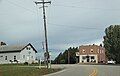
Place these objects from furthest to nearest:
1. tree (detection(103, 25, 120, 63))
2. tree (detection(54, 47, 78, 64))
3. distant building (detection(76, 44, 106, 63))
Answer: distant building (detection(76, 44, 106, 63))
tree (detection(54, 47, 78, 64))
tree (detection(103, 25, 120, 63))

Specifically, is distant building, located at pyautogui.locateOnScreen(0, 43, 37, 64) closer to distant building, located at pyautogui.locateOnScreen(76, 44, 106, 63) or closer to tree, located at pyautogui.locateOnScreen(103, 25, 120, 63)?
tree, located at pyautogui.locateOnScreen(103, 25, 120, 63)

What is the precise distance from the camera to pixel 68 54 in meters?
125

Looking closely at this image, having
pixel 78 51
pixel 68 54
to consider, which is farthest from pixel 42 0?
pixel 78 51

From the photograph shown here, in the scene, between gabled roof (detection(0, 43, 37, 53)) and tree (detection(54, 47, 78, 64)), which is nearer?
gabled roof (detection(0, 43, 37, 53))

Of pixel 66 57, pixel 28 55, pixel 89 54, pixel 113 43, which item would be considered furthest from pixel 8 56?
pixel 89 54

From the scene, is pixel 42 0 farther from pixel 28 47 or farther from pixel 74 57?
pixel 74 57

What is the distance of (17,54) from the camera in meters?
102

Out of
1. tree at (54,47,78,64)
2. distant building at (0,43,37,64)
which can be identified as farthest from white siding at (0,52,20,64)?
tree at (54,47,78,64)

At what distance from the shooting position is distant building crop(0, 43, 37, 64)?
102 metres

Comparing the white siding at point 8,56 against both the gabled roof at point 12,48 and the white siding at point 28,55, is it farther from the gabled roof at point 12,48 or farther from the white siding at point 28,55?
the white siding at point 28,55

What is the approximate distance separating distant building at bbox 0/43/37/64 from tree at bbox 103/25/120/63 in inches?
859

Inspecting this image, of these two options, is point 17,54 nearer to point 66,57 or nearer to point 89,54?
point 66,57

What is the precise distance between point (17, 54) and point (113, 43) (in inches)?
1084

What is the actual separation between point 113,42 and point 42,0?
45.8 m
